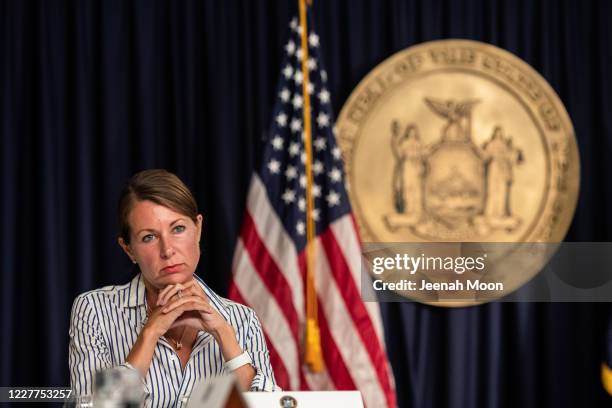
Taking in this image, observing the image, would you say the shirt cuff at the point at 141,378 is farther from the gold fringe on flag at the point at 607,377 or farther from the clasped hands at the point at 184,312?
the gold fringe on flag at the point at 607,377

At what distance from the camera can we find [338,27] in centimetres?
393

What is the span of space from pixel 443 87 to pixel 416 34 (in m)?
0.27

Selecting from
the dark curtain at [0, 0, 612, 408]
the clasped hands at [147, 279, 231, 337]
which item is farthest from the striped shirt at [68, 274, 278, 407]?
the dark curtain at [0, 0, 612, 408]

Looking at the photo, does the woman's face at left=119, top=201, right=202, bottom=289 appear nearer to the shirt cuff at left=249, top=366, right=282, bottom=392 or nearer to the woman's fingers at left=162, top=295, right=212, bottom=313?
the woman's fingers at left=162, top=295, right=212, bottom=313

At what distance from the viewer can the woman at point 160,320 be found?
7.15ft

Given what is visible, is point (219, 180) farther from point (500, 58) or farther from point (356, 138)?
point (500, 58)

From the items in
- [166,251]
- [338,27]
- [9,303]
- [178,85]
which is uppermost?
[338,27]

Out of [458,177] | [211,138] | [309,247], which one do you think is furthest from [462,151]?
[211,138]

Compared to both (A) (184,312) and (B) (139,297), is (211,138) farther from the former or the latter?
(A) (184,312)

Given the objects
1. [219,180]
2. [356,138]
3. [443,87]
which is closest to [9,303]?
[219,180]

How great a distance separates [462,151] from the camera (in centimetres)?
389

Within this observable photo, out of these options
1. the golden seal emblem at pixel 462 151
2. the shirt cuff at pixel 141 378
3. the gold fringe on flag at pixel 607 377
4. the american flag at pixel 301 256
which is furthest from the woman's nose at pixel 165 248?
the gold fringe on flag at pixel 607 377

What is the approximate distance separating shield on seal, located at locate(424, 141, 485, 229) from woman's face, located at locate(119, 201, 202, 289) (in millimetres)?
1858

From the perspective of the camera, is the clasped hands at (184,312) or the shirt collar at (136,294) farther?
the shirt collar at (136,294)
